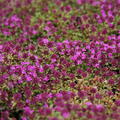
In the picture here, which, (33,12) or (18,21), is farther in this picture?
(33,12)

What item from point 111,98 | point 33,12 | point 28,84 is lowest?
point 111,98

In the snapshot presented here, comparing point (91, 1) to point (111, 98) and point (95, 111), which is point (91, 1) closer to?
point (111, 98)

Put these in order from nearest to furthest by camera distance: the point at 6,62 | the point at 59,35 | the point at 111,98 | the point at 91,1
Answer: the point at 111,98 → the point at 6,62 → the point at 59,35 → the point at 91,1

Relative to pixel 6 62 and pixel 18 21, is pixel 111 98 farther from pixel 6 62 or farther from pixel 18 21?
pixel 18 21

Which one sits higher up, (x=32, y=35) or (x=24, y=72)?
(x=32, y=35)

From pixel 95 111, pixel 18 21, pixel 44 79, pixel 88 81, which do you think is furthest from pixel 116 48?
pixel 18 21

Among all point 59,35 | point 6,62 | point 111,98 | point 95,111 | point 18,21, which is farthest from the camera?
point 18,21
